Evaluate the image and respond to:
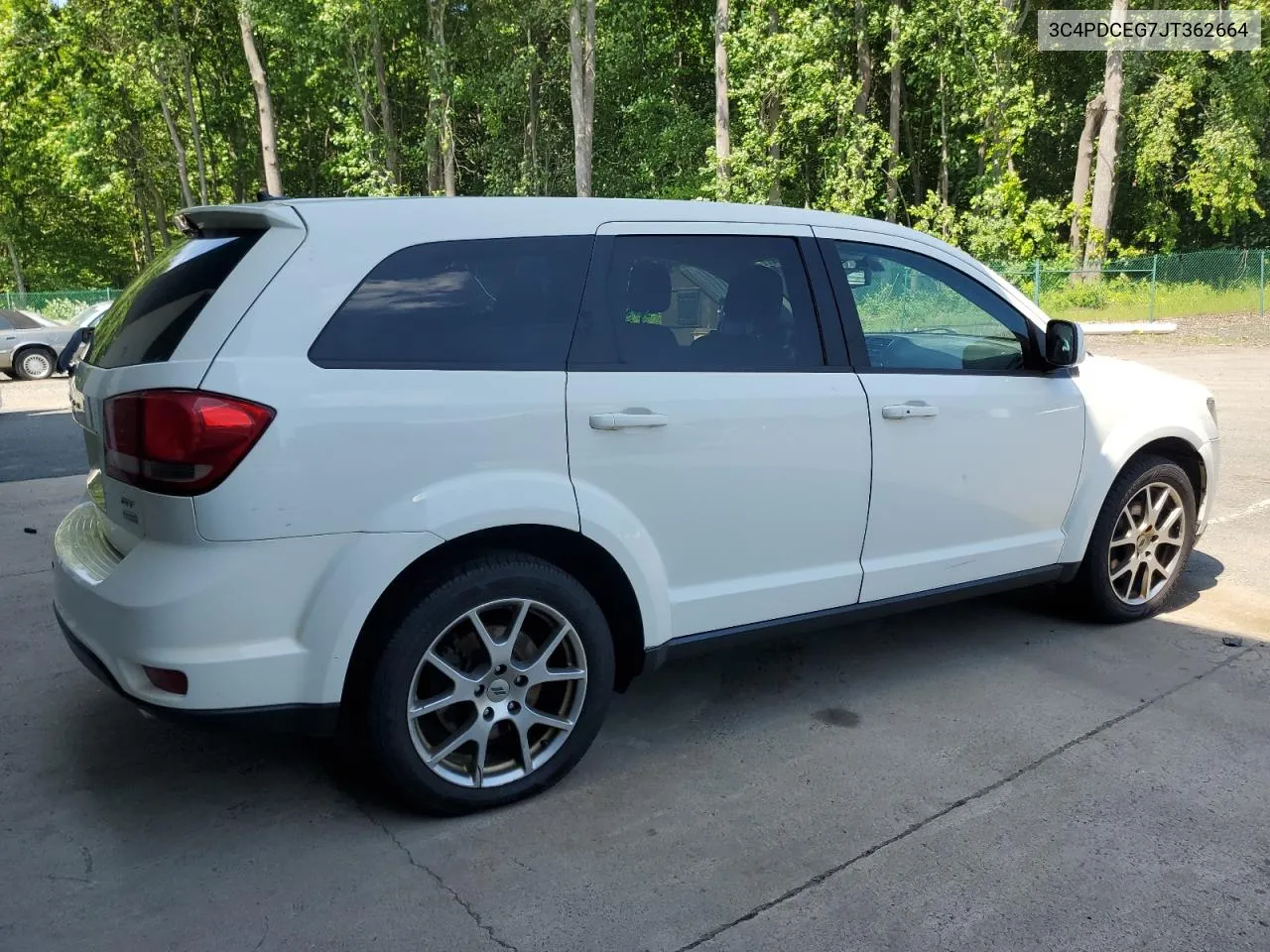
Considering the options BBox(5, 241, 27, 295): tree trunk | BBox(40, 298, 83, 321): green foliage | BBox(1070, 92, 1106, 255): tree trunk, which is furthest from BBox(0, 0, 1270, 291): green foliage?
BBox(40, 298, 83, 321): green foliage

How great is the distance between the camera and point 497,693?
301 centimetres

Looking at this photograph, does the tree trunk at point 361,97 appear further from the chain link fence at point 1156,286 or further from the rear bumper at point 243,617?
the rear bumper at point 243,617

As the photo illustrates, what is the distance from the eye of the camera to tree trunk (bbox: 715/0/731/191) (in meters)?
25.2

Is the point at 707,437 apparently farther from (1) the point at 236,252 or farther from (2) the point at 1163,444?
(2) the point at 1163,444

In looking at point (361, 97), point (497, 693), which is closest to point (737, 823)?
point (497, 693)

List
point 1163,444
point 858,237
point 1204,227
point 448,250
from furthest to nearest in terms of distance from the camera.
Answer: point 1204,227
point 1163,444
point 858,237
point 448,250

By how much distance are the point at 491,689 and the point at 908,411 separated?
179cm

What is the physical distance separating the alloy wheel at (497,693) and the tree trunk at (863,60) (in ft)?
85.5

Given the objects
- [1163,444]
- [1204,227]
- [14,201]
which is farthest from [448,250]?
[14,201]

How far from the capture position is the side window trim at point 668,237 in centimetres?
311

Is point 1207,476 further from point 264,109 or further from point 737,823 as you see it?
point 264,109

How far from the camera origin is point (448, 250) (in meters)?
2.97

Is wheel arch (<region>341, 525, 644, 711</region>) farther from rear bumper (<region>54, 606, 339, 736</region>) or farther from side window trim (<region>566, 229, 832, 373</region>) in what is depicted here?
side window trim (<region>566, 229, 832, 373</region>)

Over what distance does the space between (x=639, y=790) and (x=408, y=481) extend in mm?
1251
